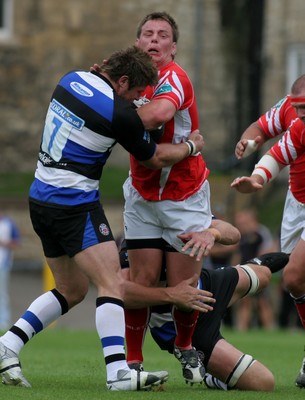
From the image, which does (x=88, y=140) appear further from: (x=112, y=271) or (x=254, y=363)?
(x=254, y=363)

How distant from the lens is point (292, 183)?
10.8 metres

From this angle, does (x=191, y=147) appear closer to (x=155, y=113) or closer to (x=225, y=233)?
(x=155, y=113)

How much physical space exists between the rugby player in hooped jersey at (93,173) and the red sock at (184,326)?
724 millimetres

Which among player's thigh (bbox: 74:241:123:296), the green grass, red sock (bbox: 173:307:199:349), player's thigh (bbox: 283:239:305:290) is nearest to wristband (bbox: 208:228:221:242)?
red sock (bbox: 173:307:199:349)

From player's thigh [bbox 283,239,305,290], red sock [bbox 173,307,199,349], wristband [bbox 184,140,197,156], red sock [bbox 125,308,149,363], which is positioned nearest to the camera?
wristband [bbox 184,140,197,156]

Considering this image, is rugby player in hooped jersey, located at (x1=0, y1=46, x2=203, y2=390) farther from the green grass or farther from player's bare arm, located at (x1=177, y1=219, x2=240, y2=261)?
player's bare arm, located at (x1=177, y1=219, x2=240, y2=261)

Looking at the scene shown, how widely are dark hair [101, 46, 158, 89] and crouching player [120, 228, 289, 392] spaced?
1.60 meters

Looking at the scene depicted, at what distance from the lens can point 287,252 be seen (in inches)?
432

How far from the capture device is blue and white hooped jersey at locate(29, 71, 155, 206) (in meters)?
9.21

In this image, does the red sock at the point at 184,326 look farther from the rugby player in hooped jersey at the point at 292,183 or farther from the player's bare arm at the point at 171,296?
the rugby player in hooped jersey at the point at 292,183

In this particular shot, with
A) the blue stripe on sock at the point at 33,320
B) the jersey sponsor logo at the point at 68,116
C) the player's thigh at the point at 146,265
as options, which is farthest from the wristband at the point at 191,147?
the blue stripe on sock at the point at 33,320

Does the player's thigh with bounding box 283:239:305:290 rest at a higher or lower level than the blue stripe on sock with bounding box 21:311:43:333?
higher

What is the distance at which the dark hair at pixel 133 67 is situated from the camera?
30.5 ft

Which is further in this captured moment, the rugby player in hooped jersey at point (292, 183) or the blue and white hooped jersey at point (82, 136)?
the rugby player in hooped jersey at point (292, 183)
